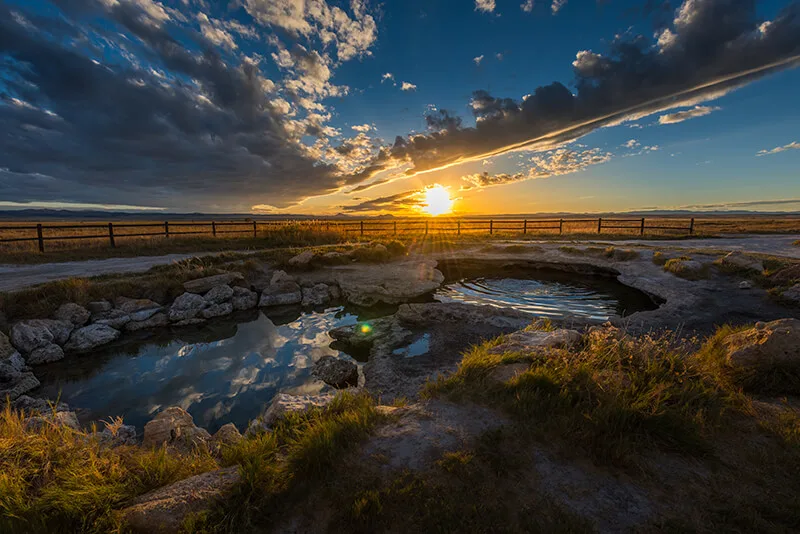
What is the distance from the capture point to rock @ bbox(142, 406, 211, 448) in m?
5.23

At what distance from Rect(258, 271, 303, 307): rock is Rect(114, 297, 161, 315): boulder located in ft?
12.2

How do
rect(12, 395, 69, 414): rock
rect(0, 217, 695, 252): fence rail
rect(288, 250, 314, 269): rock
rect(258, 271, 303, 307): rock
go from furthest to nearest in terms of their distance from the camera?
rect(0, 217, 695, 252): fence rail
rect(288, 250, 314, 269): rock
rect(258, 271, 303, 307): rock
rect(12, 395, 69, 414): rock

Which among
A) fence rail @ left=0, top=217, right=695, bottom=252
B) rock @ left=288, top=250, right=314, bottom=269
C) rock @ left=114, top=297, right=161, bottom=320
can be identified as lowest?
rock @ left=114, top=297, right=161, bottom=320

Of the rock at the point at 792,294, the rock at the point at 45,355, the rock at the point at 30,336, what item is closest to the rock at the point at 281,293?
the rock at the point at 45,355

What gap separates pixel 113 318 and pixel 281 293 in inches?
224

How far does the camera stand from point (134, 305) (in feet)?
38.2

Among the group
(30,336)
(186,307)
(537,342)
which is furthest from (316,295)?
(537,342)

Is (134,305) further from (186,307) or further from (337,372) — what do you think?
(337,372)

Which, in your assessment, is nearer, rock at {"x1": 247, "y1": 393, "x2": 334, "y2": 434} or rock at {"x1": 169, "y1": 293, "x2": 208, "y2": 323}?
rock at {"x1": 247, "y1": 393, "x2": 334, "y2": 434}

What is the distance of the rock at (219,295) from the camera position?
13.0 m

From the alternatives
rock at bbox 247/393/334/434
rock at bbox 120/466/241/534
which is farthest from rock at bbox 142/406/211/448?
rock at bbox 120/466/241/534

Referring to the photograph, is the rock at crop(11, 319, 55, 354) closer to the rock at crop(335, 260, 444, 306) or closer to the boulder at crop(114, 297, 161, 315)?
the boulder at crop(114, 297, 161, 315)

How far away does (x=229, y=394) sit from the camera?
25.1 feet

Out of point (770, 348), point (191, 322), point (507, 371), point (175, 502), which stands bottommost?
point (191, 322)
